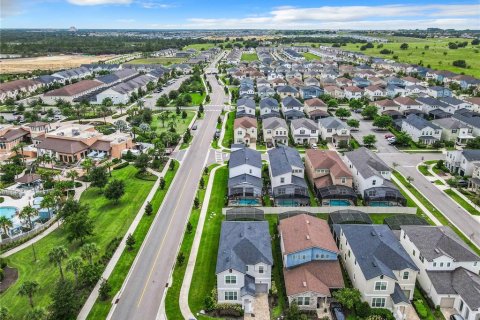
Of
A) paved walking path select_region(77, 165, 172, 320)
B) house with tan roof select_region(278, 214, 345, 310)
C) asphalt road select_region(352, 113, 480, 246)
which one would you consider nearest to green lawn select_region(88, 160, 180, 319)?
paved walking path select_region(77, 165, 172, 320)

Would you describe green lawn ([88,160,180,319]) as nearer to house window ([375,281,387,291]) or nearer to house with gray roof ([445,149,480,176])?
house window ([375,281,387,291])

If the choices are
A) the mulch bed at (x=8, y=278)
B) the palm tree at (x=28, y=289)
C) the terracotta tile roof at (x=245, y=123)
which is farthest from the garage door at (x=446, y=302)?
the terracotta tile roof at (x=245, y=123)

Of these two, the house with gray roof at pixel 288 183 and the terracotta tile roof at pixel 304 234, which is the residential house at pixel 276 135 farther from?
the terracotta tile roof at pixel 304 234

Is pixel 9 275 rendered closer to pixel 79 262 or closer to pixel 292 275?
pixel 79 262

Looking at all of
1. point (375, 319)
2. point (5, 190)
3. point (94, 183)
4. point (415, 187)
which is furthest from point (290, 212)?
point (5, 190)

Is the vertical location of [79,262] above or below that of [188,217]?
above

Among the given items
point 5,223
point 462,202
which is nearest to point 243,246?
point 5,223
